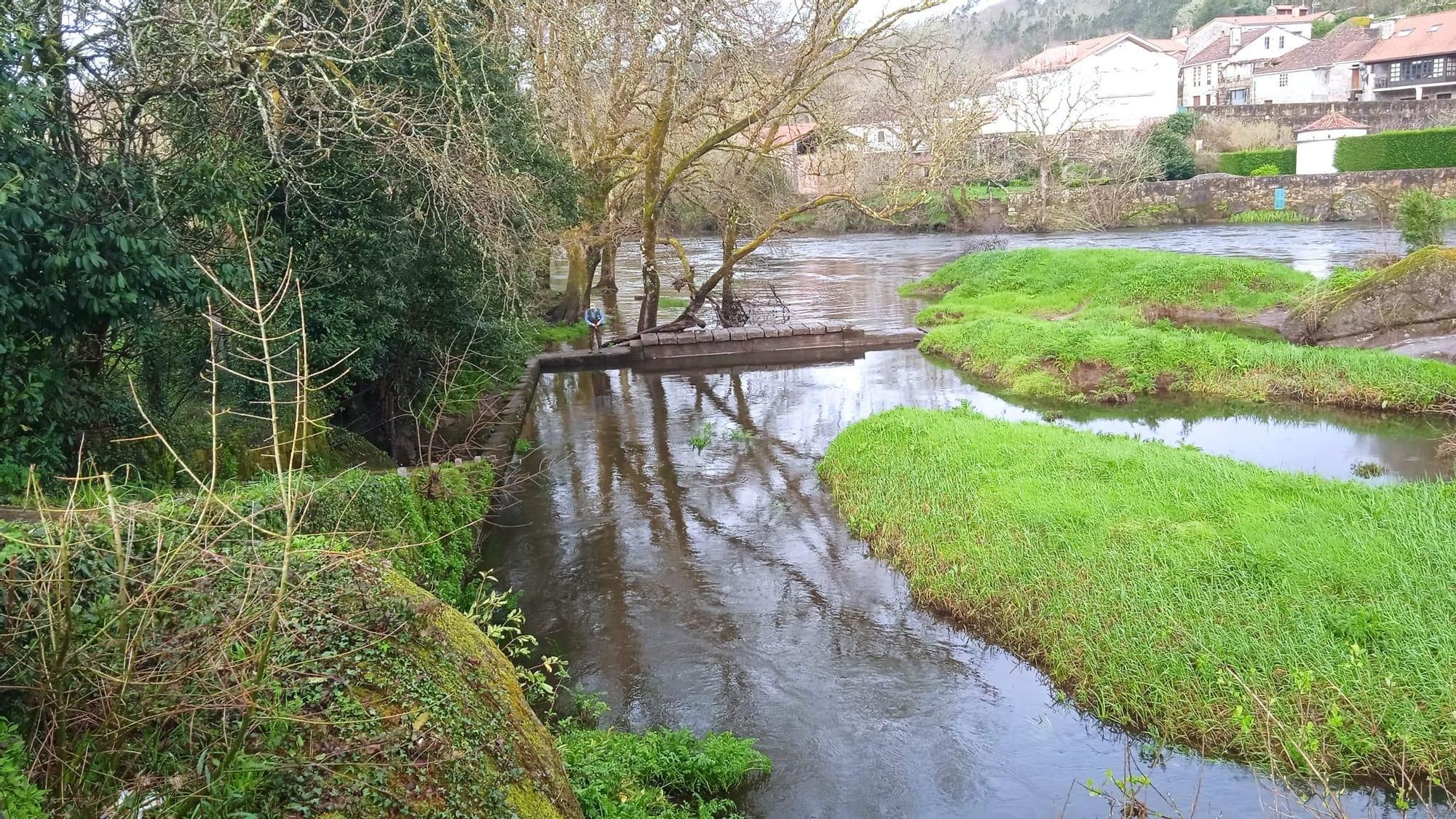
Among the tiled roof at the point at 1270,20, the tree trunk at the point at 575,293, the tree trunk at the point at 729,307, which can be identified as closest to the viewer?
the tree trunk at the point at 729,307

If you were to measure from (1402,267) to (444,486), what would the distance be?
1550 cm

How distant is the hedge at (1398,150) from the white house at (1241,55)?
2479 centimetres

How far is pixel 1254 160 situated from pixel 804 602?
4538cm

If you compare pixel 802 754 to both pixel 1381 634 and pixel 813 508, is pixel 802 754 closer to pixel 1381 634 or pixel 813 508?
pixel 1381 634

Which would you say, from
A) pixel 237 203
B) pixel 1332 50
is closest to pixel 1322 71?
pixel 1332 50

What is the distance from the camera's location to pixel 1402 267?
1567 cm

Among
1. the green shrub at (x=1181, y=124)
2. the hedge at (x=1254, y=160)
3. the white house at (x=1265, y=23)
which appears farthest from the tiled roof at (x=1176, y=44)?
the hedge at (x=1254, y=160)

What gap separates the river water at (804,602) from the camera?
5.79 meters

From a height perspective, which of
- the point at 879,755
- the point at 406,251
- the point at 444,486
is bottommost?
the point at 879,755

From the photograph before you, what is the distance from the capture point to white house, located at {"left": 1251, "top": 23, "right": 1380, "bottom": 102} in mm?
58594

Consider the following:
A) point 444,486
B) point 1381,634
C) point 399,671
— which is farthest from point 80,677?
point 1381,634

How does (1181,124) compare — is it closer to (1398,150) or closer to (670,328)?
(1398,150)

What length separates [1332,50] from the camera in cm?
5966

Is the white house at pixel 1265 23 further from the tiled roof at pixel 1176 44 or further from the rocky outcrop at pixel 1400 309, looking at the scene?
the rocky outcrop at pixel 1400 309
